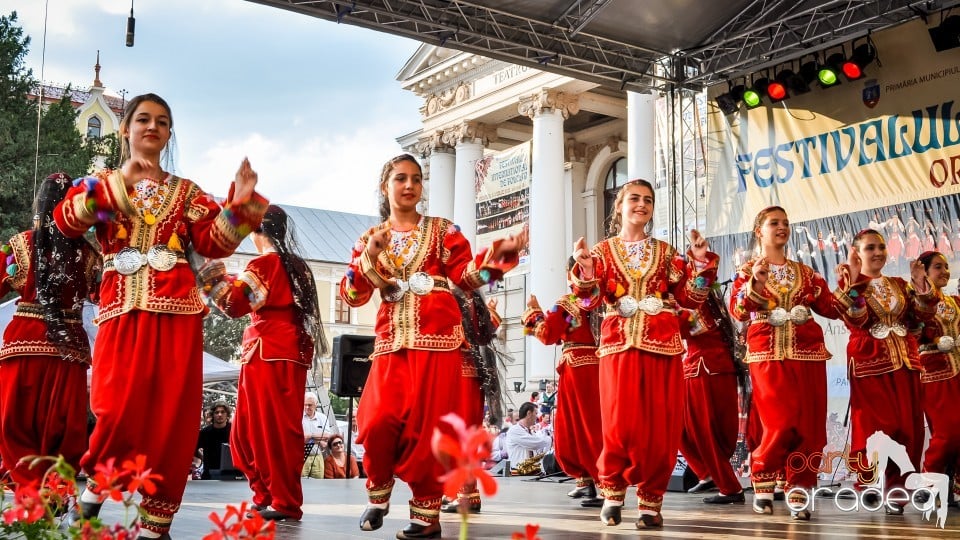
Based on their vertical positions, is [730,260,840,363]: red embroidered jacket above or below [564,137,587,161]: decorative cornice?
below

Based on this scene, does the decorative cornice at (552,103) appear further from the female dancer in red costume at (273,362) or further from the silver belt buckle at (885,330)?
the female dancer in red costume at (273,362)

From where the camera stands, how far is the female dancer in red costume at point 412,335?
4.09 meters

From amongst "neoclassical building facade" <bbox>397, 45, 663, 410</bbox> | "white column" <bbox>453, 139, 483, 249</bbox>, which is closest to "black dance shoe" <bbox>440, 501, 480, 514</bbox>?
"neoclassical building facade" <bbox>397, 45, 663, 410</bbox>

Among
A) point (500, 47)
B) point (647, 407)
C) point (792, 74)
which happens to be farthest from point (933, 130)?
point (647, 407)

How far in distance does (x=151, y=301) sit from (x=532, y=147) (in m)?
19.5

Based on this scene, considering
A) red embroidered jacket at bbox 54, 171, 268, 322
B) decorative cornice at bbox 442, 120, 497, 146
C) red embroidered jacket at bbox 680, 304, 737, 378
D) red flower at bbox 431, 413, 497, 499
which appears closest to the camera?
red flower at bbox 431, 413, 497, 499

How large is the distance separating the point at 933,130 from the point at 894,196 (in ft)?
2.02

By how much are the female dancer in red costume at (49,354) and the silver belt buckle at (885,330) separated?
4.64 metres

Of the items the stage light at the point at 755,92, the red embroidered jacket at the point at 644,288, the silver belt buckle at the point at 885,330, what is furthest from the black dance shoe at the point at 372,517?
the stage light at the point at 755,92

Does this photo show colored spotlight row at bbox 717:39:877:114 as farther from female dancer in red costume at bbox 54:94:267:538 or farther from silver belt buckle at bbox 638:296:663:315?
female dancer in red costume at bbox 54:94:267:538

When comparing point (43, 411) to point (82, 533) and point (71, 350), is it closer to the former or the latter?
point (71, 350)

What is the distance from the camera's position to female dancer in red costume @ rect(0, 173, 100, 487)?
14.5 feet

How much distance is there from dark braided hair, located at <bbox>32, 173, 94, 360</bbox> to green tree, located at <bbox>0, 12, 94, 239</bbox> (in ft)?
50.8

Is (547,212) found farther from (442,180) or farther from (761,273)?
(761,273)
